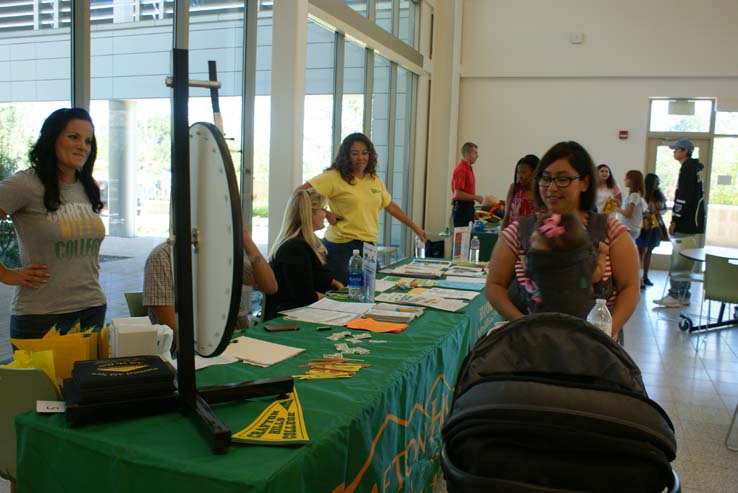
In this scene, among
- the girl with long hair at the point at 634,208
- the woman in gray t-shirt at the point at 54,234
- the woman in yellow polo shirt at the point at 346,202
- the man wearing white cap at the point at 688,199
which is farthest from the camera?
the girl with long hair at the point at 634,208

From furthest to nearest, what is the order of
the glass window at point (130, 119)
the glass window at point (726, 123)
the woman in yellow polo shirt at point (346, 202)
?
the glass window at point (726, 123), the woman in yellow polo shirt at point (346, 202), the glass window at point (130, 119)

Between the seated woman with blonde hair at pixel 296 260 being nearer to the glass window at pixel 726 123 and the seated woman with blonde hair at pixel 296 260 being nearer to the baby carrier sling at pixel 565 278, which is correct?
the baby carrier sling at pixel 565 278

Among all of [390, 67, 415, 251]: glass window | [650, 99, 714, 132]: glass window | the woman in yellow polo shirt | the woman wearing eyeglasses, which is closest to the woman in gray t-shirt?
the woman wearing eyeglasses

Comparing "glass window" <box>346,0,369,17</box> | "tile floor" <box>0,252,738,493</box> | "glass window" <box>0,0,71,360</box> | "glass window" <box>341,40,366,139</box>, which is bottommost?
"tile floor" <box>0,252,738,493</box>

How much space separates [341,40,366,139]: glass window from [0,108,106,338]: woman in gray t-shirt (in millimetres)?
4685

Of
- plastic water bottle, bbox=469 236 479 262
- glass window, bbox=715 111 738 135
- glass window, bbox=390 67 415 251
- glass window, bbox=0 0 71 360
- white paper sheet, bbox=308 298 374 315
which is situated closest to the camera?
white paper sheet, bbox=308 298 374 315

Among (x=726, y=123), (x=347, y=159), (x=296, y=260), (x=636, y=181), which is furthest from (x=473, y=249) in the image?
(x=726, y=123)

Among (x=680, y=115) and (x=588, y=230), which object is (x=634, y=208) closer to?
(x=680, y=115)

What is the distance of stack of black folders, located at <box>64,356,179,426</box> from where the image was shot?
1.51 metres

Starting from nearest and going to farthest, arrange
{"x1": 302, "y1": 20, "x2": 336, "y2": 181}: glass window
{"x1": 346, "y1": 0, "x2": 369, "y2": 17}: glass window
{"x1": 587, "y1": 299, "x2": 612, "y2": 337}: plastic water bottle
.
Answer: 1. {"x1": 587, "y1": 299, "x2": 612, "y2": 337}: plastic water bottle
2. {"x1": 302, "y1": 20, "x2": 336, "y2": 181}: glass window
3. {"x1": 346, "y1": 0, "x2": 369, "y2": 17}: glass window

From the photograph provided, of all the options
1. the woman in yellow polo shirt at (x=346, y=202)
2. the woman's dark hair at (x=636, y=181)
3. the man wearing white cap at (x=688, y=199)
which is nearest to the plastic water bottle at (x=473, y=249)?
the woman in yellow polo shirt at (x=346, y=202)

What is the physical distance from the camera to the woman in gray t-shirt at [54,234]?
7.96ft

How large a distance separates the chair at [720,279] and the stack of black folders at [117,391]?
5.06 meters

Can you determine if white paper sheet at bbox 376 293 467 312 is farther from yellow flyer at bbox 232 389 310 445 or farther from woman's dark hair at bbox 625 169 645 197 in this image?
woman's dark hair at bbox 625 169 645 197
